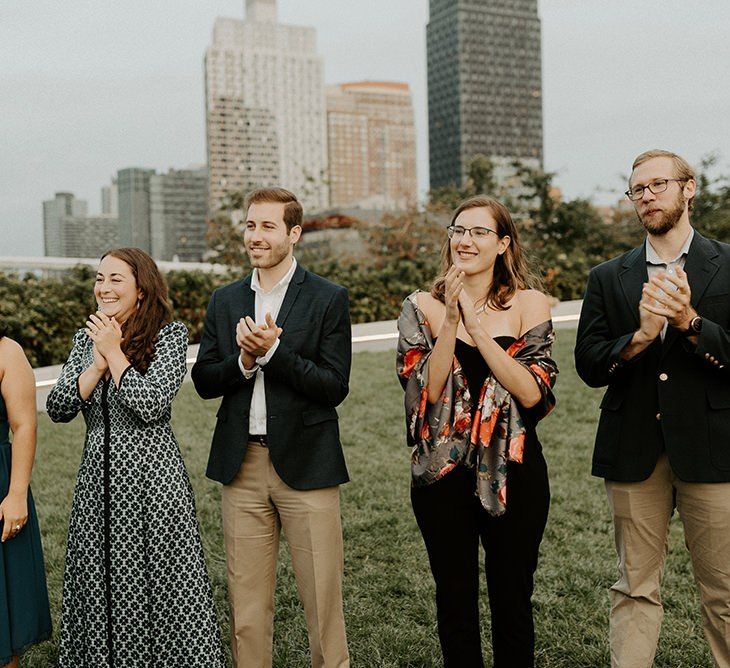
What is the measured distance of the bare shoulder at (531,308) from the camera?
3.19m

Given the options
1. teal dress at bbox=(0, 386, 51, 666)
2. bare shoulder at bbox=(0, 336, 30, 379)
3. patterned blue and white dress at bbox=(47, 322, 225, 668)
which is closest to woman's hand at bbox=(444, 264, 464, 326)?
patterned blue and white dress at bbox=(47, 322, 225, 668)

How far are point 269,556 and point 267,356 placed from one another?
34.7 inches

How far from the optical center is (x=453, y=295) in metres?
2.96

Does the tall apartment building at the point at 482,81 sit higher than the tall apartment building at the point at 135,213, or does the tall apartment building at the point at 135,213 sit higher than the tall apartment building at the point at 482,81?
the tall apartment building at the point at 482,81

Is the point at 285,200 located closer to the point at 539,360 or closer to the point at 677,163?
the point at 539,360

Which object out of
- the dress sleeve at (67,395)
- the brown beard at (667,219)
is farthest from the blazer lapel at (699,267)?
the dress sleeve at (67,395)

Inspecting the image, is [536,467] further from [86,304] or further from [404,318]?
[86,304]

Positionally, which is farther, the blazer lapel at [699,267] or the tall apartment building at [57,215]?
the tall apartment building at [57,215]

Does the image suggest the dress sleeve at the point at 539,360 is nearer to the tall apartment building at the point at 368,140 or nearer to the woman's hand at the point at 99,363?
the woman's hand at the point at 99,363

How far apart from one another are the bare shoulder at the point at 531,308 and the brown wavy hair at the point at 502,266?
47mm

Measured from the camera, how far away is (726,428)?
Result: 3.11 metres

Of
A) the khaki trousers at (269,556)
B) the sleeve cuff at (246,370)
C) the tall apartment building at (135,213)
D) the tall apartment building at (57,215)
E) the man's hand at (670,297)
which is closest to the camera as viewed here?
the man's hand at (670,297)

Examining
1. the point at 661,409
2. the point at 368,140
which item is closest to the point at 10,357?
the point at 661,409

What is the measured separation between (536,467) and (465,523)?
0.36 meters
